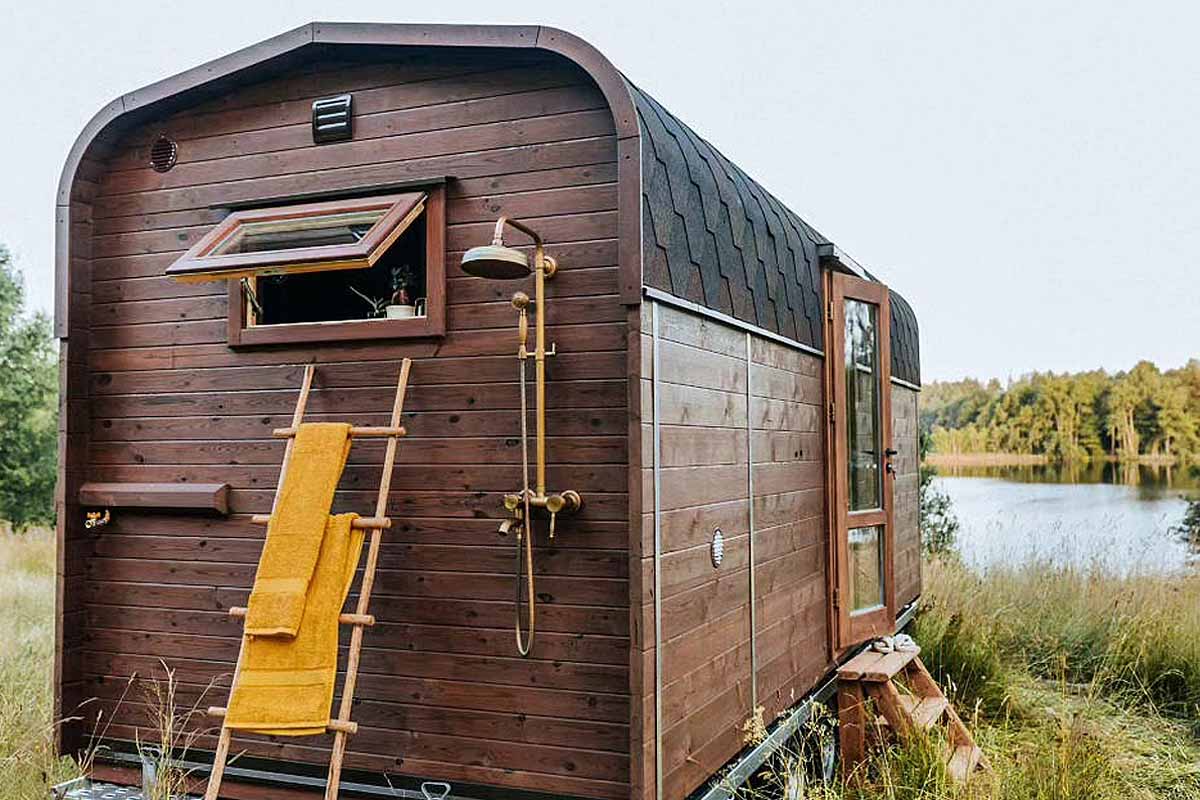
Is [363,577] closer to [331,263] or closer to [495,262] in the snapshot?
[331,263]

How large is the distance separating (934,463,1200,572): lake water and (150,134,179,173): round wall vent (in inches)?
306

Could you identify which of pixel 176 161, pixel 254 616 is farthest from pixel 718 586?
pixel 176 161

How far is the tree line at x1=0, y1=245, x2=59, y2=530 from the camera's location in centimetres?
1232

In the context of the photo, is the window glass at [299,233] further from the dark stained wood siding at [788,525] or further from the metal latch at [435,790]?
the metal latch at [435,790]

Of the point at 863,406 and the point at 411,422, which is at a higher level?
the point at 863,406

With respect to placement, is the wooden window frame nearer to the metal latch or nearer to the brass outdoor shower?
the brass outdoor shower

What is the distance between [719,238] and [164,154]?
90.7 inches

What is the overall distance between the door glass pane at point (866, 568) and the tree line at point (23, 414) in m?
9.95

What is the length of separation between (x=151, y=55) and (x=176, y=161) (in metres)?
11.9

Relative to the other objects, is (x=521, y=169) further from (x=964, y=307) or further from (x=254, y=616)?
(x=964, y=307)

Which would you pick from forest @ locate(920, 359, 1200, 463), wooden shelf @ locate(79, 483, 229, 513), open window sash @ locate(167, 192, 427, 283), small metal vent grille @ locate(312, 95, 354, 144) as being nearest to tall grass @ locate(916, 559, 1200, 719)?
forest @ locate(920, 359, 1200, 463)

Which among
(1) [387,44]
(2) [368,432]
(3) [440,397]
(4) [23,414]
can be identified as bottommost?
(2) [368,432]

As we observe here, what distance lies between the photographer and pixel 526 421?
3.65 m

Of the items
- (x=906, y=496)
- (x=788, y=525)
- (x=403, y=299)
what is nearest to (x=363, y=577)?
(x=403, y=299)
